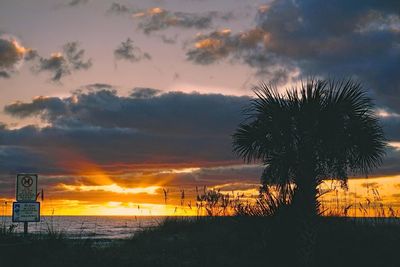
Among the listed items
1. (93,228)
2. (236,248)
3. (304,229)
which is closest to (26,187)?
(236,248)

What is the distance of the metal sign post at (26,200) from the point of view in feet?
54.1

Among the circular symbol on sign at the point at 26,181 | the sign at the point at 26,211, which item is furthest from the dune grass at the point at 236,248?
the circular symbol on sign at the point at 26,181

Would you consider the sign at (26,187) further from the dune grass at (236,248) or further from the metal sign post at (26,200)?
the dune grass at (236,248)

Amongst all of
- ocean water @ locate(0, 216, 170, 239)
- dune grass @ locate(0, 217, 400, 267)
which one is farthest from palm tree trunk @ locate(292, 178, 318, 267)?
ocean water @ locate(0, 216, 170, 239)

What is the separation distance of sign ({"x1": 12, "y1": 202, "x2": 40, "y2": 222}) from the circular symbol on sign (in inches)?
24.0

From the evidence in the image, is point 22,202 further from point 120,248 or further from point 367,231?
point 367,231

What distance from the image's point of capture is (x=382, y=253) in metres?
13.3

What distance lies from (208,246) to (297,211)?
103 inches

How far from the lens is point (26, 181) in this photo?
1689 cm

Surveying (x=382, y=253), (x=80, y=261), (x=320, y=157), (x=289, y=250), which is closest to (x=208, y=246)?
(x=289, y=250)

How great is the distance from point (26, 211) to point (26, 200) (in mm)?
364

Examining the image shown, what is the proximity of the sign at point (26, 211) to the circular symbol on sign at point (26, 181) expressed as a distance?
61cm

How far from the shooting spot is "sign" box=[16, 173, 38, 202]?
54.9 ft

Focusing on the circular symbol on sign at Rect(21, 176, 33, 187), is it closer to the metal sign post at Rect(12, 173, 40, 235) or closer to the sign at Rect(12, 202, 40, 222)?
the metal sign post at Rect(12, 173, 40, 235)
